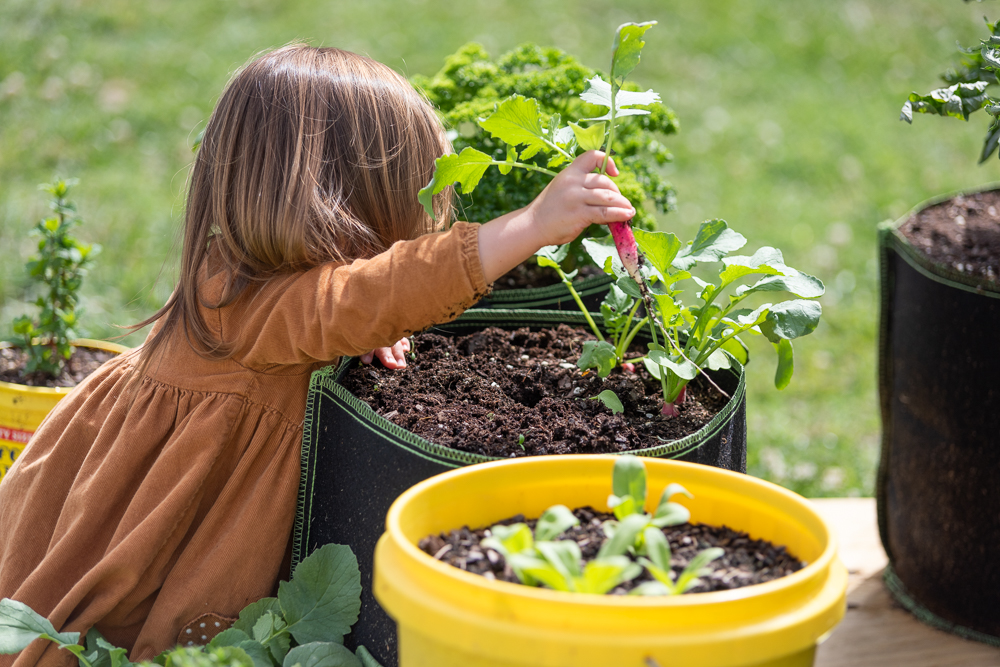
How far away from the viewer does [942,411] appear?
2021mm

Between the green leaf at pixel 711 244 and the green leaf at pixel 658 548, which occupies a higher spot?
the green leaf at pixel 711 244

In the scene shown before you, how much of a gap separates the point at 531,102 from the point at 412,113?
42 centimetres

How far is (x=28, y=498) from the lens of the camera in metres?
1.70

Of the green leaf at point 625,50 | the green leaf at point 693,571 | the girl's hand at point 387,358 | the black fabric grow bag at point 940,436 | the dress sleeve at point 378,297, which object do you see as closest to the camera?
the green leaf at point 693,571

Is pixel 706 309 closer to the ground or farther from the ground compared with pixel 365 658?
farther from the ground

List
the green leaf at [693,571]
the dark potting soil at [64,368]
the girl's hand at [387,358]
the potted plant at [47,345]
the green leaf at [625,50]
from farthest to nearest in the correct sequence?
the dark potting soil at [64,368] → the potted plant at [47,345] → the girl's hand at [387,358] → the green leaf at [625,50] → the green leaf at [693,571]

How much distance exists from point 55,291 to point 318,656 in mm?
1324

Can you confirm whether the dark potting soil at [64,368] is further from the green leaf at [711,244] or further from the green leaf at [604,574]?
the green leaf at [604,574]

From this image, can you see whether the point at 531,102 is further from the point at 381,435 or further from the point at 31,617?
the point at 31,617

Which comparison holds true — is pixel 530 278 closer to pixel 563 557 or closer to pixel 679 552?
pixel 679 552

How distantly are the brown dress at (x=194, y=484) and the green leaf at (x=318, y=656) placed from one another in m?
0.26

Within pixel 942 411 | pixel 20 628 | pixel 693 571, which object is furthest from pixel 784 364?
pixel 20 628

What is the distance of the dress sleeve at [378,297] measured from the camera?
4.57 feet

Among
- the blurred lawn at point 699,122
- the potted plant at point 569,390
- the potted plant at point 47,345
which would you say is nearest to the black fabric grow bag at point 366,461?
the potted plant at point 569,390
